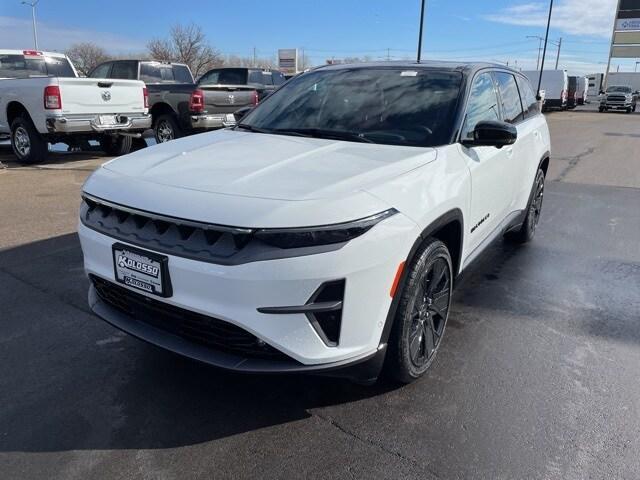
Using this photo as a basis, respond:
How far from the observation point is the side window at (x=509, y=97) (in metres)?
4.31

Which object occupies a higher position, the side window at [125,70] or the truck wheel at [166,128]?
the side window at [125,70]

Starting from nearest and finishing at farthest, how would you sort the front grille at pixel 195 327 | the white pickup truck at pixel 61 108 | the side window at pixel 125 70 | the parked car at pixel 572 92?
the front grille at pixel 195 327 → the white pickup truck at pixel 61 108 → the side window at pixel 125 70 → the parked car at pixel 572 92

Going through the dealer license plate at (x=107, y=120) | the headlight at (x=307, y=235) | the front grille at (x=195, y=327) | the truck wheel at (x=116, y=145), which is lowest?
the truck wheel at (x=116, y=145)

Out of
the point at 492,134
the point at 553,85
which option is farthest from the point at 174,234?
the point at 553,85

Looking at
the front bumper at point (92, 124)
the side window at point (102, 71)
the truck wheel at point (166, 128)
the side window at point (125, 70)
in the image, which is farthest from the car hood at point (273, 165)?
the side window at point (102, 71)

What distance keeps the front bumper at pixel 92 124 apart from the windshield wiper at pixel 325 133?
6.60 meters

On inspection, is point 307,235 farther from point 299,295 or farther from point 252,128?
point 252,128

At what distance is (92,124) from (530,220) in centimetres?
740

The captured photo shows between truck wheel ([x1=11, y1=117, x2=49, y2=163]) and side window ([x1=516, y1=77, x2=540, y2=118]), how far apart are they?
8216mm

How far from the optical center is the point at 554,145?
15.4 meters

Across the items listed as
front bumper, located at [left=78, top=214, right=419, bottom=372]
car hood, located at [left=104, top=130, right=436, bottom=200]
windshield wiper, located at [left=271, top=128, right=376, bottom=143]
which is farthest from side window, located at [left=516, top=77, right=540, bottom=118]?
front bumper, located at [left=78, top=214, right=419, bottom=372]

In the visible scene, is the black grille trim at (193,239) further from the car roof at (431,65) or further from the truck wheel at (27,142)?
the truck wheel at (27,142)

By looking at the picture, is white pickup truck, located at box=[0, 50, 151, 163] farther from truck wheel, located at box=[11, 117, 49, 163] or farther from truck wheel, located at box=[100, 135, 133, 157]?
truck wheel, located at box=[100, 135, 133, 157]

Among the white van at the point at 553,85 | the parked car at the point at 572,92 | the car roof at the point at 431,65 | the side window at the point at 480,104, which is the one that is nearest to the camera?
the side window at the point at 480,104
